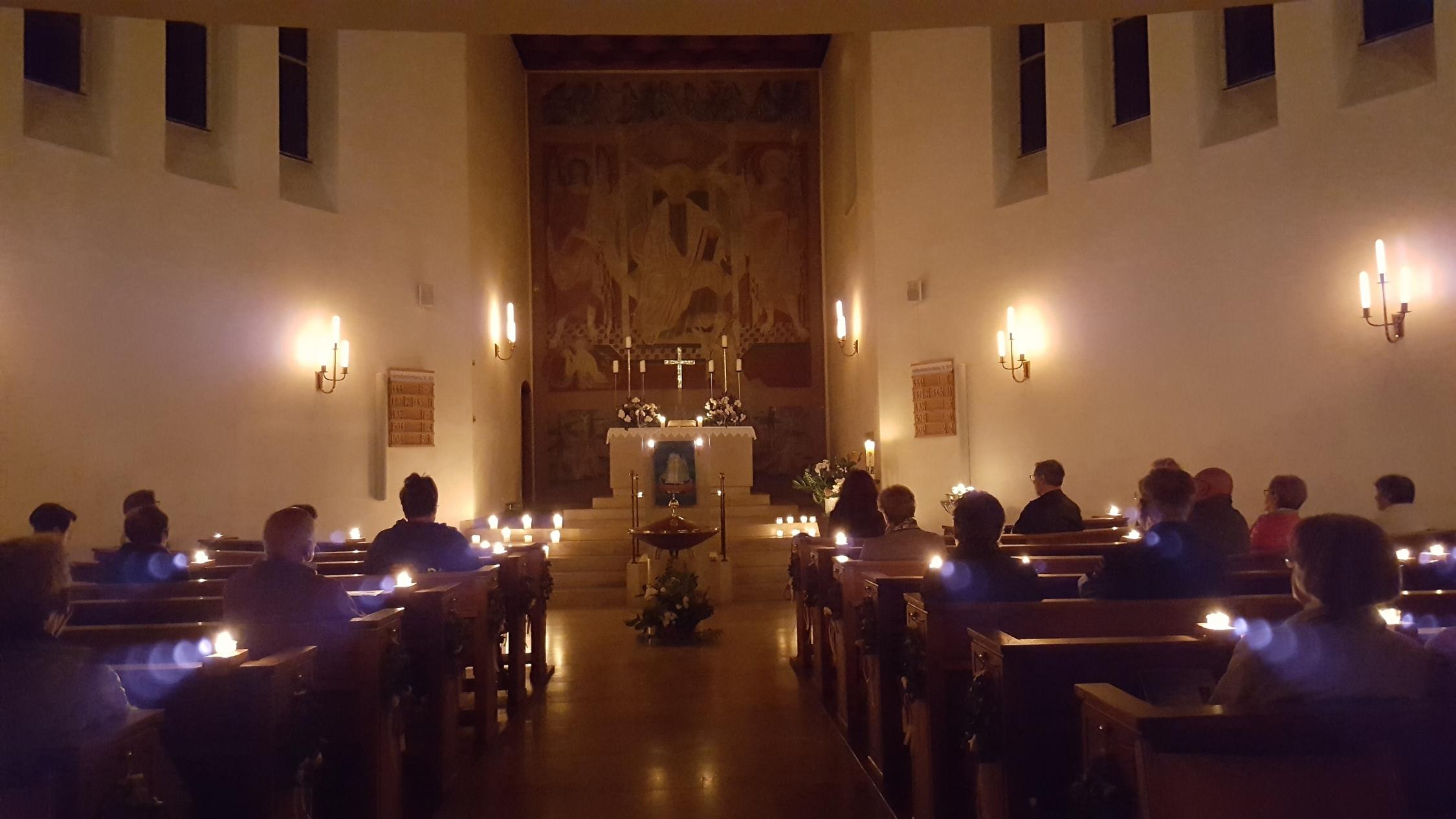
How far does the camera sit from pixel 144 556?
4770 millimetres

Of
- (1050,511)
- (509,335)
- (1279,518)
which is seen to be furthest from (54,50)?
(1279,518)

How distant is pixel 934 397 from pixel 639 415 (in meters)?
3.96

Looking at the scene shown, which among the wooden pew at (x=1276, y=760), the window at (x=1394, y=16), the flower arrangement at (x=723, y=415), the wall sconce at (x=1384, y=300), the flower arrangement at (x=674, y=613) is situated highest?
the window at (x=1394, y=16)

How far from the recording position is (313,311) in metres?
9.79

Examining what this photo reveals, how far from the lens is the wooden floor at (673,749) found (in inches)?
170

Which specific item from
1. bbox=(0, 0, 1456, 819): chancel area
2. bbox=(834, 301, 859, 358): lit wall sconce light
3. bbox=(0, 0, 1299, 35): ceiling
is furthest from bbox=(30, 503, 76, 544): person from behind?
bbox=(834, 301, 859, 358): lit wall sconce light

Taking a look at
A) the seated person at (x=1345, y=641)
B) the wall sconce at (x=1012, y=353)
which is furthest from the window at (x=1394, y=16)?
the seated person at (x=1345, y=641)

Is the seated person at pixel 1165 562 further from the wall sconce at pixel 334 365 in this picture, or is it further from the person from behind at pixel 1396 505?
the wall sconce at pixel 334 365

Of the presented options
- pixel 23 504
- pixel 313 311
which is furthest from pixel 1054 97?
pixel 23 504

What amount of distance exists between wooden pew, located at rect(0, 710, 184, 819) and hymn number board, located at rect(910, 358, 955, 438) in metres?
9.14

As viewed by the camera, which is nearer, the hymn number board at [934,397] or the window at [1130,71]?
the window at [1130,71]

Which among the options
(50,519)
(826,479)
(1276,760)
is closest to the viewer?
(1276,760)

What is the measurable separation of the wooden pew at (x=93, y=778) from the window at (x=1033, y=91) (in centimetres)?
980

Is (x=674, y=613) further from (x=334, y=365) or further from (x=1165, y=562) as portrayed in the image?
(x=1165, y=562)
